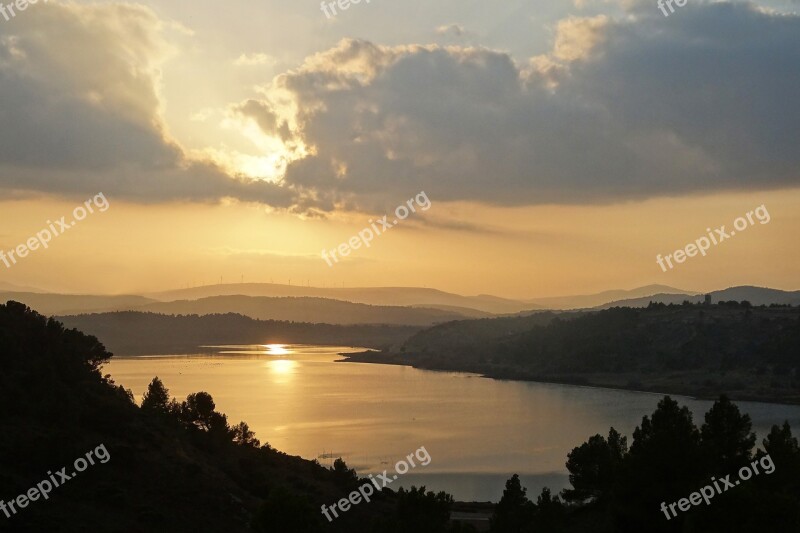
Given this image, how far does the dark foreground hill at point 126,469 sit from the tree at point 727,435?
8725 millimetres

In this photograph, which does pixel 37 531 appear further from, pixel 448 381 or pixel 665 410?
pixel 448 381

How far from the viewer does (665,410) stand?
26.1m

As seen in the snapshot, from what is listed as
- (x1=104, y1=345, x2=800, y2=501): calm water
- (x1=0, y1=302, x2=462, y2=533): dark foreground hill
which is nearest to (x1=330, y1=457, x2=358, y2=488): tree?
(x1=0, y1=302, x2=462, y2=533): dark foreground hill

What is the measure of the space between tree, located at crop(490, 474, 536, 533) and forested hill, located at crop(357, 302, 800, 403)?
7409cm

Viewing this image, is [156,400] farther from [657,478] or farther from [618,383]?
[618,383]

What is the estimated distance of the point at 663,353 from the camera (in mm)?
126250

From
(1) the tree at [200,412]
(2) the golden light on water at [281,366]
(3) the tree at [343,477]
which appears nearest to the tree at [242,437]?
(1) the tree at [200,412]

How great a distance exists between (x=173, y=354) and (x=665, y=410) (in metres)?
165

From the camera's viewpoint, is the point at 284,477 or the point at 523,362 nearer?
the point at 284,477

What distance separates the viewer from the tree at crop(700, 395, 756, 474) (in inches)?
1035

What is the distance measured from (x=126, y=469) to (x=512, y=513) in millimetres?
13539

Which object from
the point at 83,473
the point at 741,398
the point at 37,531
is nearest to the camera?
the point at 37,531

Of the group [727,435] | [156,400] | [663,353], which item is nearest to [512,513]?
[727,435]

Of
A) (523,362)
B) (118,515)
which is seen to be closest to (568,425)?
(118,515)
